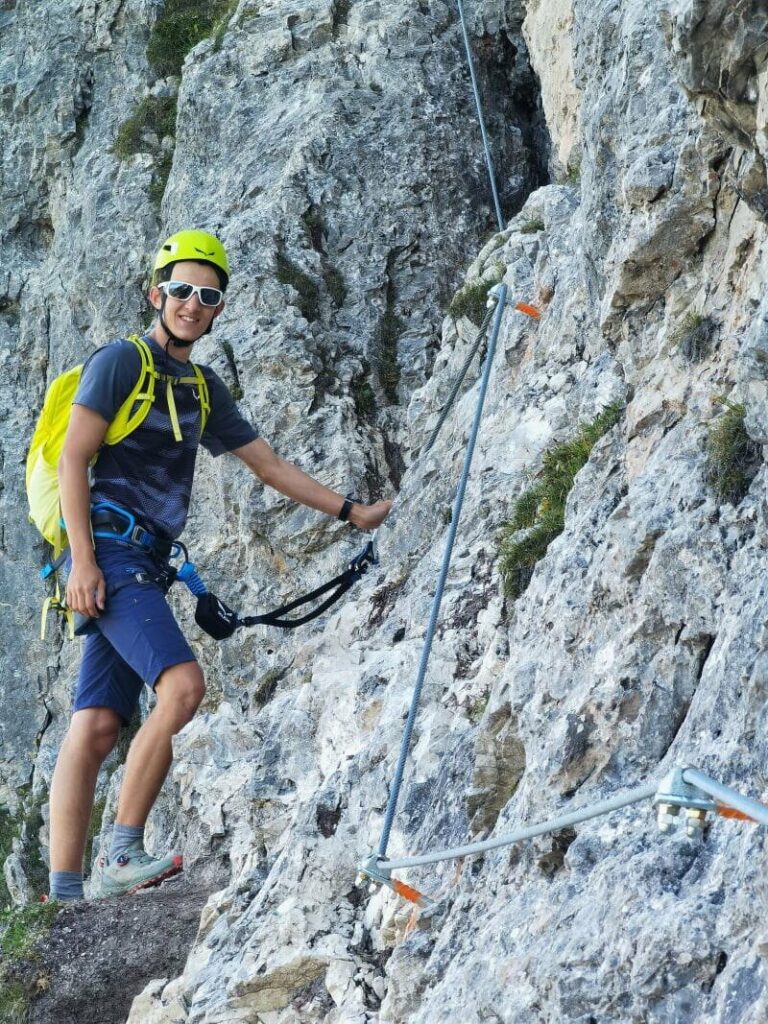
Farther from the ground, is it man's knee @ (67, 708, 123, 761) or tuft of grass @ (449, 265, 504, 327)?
tuft of grass @ (449, 265, 504, 327)

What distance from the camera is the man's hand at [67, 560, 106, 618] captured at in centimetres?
740

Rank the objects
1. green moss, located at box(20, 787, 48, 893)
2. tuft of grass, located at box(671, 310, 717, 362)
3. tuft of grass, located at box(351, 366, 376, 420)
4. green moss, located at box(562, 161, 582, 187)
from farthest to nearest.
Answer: green moss, located at box(20, 787, 48, 893), tuft of grass, located at box(351, 366, 376, 420), green moss, located at box(562, 161, 582, 187), tuft of grass, located at box(671, 310, 717, 362)

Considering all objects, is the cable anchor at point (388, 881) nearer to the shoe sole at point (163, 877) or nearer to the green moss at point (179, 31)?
the shoe sole at point (163, 877)

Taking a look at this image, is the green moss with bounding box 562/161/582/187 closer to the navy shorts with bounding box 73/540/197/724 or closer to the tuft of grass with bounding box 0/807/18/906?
the navy shorts with bounding box 73/540/197/724

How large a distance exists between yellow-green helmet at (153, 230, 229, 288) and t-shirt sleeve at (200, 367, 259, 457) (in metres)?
0.78

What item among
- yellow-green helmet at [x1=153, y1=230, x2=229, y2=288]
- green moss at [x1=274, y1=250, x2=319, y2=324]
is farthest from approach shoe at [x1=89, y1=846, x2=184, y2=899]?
green moss at [x1=274, y1=250, x2=319, y2=324]

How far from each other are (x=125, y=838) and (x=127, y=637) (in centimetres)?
128

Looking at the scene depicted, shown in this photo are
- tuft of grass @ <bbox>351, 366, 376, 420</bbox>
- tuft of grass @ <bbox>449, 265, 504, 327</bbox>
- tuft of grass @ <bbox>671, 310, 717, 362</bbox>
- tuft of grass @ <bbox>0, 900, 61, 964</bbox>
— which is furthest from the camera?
tuft of grass @ <bbox>351, 366, 376, 420</bbox>

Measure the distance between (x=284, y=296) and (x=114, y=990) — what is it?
298 inches

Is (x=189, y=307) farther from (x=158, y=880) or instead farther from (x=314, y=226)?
(x=314, y=226)

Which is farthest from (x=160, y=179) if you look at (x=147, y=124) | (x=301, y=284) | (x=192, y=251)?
(x=192, y=251)

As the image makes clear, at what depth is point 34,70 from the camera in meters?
18.6

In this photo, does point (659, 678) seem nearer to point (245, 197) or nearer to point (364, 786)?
point (364, 786)

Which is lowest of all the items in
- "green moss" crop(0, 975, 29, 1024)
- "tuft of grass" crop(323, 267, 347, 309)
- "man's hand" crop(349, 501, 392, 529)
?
"green moss" crop(0, 975, 29, 1024)
